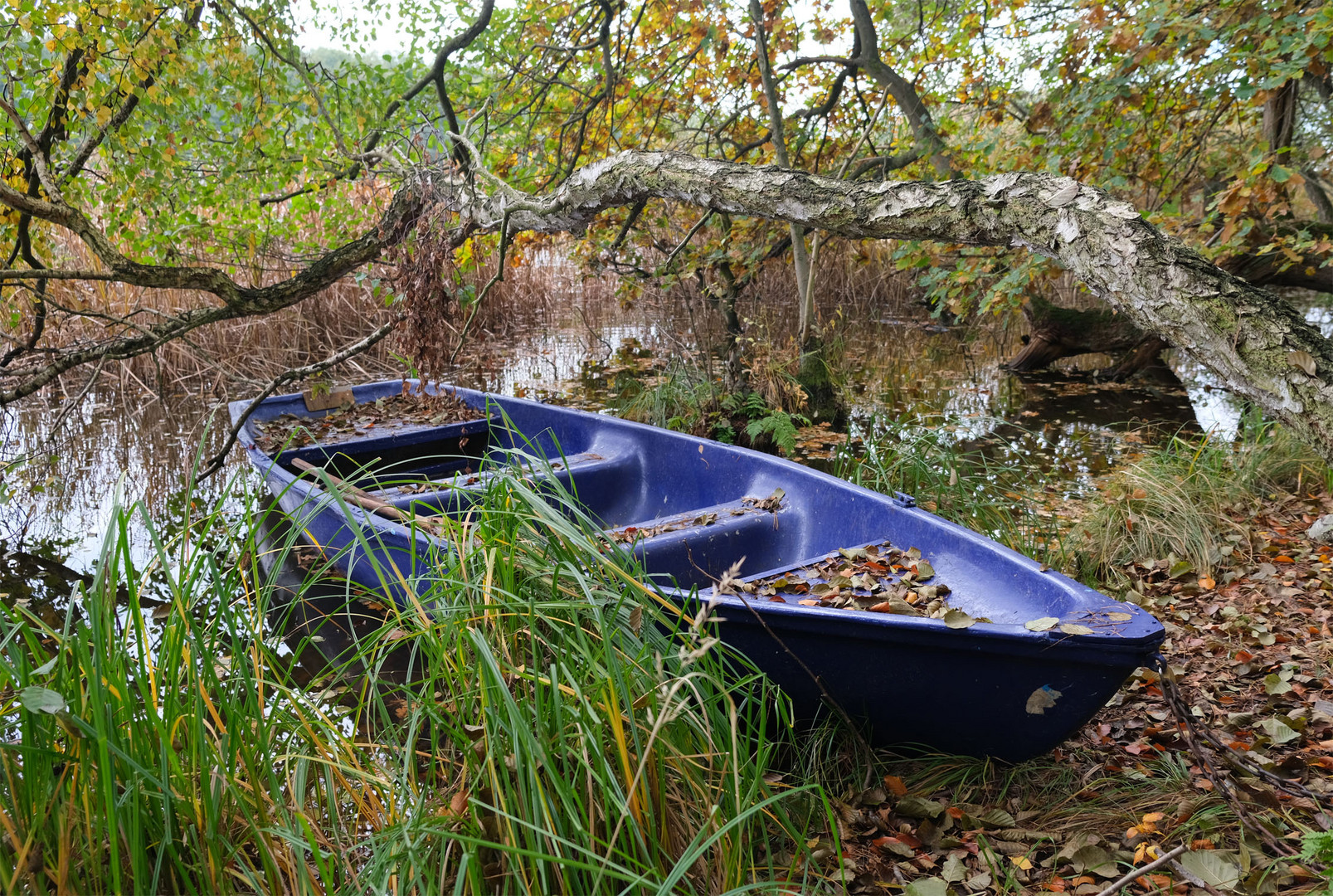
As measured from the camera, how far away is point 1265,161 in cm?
383

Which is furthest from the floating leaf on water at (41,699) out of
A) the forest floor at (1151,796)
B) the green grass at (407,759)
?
the forest floor at (1151,796)

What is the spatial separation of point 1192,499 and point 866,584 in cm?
249

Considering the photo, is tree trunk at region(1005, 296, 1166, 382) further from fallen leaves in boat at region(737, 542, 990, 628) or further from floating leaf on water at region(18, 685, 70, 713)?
floating leaf on water at region(18, 685, 70, 713)

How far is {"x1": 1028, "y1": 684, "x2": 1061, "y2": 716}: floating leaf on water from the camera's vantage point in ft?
6.54

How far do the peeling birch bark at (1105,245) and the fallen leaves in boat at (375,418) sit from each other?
2.65m

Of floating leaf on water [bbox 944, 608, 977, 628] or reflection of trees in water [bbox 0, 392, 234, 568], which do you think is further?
reflection of trees in water [bbox 0, 392, 234, 568]

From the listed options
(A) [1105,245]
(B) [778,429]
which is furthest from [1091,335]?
(A) [1105,245]

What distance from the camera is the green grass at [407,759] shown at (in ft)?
4.70

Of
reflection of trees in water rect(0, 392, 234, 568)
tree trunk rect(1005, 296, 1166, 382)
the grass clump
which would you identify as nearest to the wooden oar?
reflection of trees in water rect(0, 392, 234, 568)

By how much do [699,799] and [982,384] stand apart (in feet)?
23.8

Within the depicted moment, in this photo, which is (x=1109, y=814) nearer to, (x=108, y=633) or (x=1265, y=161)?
(x=108, y=633)

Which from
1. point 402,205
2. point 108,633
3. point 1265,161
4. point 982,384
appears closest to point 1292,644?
point 1265,161

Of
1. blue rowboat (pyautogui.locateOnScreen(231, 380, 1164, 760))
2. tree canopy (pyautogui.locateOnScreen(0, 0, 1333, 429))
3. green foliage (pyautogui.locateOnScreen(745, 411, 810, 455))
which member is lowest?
blue rowboat (pyautogui.locateOnScreen(231, 380, 1164, 760))

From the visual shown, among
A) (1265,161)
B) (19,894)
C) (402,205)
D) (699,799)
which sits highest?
(402,205)
